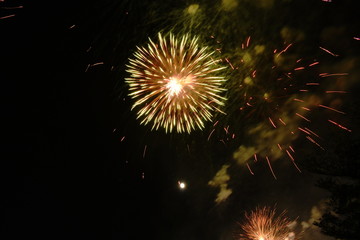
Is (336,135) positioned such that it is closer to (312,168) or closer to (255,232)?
(312,168)

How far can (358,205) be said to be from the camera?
51.8ft

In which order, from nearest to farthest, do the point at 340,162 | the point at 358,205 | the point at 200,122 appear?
1. the point at 200,122
2. the point at 358,205
3. the point at 340,162

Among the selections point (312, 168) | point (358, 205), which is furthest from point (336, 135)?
point (358, 205)

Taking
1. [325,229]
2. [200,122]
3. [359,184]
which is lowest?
[200,122]

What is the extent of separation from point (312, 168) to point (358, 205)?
2.93m

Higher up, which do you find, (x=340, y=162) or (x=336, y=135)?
(x=336, y=135)

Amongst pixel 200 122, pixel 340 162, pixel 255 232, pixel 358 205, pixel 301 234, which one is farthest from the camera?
pixel 301 234

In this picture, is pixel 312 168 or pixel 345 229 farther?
pixel 312 168

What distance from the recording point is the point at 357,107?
1633 cm

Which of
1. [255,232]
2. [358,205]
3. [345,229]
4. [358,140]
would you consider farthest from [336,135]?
[255,232]

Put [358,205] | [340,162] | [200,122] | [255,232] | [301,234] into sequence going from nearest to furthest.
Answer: [200,122], [358,205], [340,162], [255,232], [301,234]

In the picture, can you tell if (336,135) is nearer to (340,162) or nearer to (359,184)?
(340,162)

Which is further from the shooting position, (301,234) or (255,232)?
(301,234)

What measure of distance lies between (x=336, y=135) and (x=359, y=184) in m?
2.94
